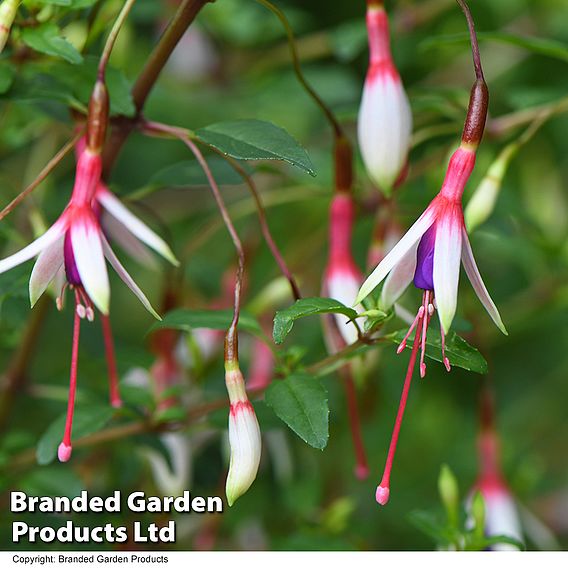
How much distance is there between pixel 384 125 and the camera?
722mm

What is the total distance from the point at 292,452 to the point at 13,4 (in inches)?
29.7

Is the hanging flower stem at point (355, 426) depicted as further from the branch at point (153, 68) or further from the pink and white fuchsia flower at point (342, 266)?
the branch at point (153, 68)

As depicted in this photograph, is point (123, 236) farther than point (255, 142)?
Yes

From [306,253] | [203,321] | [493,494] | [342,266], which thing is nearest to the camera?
[203,321]

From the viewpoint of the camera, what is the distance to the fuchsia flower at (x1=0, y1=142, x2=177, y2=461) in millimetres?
601

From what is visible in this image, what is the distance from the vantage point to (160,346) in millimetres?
984

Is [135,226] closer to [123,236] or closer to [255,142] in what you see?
[255,142]

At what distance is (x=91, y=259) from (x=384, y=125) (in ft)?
0.86

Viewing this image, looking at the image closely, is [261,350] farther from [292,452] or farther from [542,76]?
[542,76]

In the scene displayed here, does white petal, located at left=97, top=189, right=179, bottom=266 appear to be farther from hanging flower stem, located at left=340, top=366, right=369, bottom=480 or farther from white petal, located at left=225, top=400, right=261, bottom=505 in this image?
hanging flower stem, located at left=340, top=366, right=369, bottom=480

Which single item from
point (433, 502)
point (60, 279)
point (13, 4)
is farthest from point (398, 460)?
point (13, 4)

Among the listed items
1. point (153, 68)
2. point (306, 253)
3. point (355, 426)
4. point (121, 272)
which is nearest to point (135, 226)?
point (121, 272)

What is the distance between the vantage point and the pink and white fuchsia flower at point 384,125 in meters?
0.72

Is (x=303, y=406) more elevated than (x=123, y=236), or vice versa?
(x=123, y=236)
